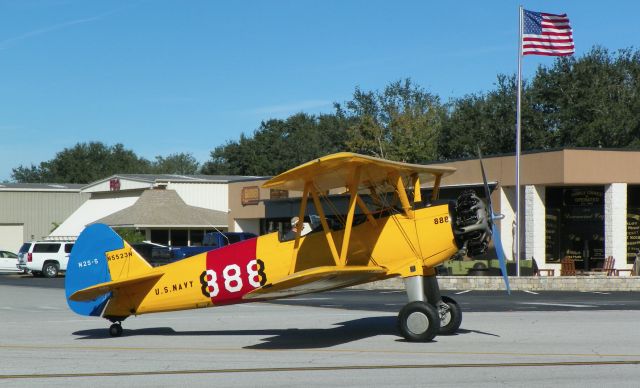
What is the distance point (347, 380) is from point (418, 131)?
70322mm

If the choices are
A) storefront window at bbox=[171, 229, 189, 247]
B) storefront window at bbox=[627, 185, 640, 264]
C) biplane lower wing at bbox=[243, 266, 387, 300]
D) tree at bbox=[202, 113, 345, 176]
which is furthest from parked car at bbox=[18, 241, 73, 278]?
tree at bbox=[202, 113, 345, 176]

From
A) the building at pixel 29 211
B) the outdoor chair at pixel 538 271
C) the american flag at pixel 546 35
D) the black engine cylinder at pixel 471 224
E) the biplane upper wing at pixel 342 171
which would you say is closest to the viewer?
the biplane upper wing at pixel 342 171

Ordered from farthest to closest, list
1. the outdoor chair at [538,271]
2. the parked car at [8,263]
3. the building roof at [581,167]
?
the parked car at [8,263] → the building roof at [581,167] → the outdoor chair at [538,271]

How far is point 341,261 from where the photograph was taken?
48.5 feet

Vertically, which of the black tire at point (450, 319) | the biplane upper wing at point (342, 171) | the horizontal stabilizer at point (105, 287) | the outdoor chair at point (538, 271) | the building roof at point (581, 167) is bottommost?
the outdoor chair at point (538, 271)

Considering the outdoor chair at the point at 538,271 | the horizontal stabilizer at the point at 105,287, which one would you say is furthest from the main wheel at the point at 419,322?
the outdoor chair at the point at 538,271

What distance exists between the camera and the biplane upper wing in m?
14.0

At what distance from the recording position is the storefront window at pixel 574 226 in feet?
129

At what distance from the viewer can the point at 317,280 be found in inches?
558

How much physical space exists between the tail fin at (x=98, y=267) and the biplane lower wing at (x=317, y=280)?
2698 mm

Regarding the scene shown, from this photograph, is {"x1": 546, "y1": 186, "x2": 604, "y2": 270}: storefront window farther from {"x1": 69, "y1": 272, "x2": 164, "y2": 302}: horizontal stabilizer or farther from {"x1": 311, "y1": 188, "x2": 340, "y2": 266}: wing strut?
{"x1": 69, "y1": 272, "x2": 164, "y2": 302}: horizontal stabilizer

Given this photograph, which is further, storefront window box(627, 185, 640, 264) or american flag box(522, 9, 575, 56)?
storefront window box(627, 185, 640, 264)

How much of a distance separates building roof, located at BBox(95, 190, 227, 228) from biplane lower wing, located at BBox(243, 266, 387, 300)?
147 feet

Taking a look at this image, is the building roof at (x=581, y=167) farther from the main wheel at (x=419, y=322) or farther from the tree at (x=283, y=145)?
the tree at (x=283, y=145)
